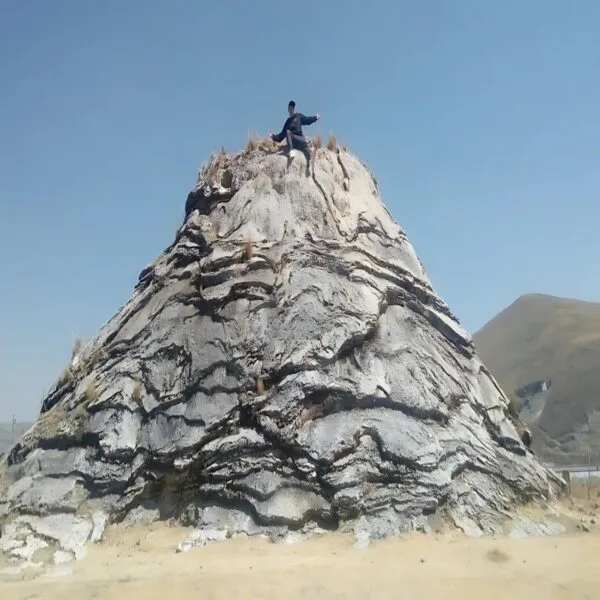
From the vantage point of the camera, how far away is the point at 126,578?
613 centimetres

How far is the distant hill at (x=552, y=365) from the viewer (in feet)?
110

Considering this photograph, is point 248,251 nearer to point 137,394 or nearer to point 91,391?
point 137,394

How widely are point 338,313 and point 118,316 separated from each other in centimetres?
355

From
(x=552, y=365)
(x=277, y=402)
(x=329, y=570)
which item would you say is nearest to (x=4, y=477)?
(x=277, y=402)

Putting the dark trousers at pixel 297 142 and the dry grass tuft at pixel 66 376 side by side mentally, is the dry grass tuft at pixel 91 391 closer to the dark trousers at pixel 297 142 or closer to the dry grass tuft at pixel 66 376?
the dry grass tuft at pixel 66 376

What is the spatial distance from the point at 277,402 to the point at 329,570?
2286 mm

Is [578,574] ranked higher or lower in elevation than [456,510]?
lower

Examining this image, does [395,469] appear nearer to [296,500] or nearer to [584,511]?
[296,500]

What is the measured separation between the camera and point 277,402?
316 inches

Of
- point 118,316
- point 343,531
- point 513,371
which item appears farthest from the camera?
point 513,371

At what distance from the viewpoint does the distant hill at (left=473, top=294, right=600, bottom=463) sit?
110 feet

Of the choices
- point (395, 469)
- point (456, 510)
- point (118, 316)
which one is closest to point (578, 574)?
point (456, 510)

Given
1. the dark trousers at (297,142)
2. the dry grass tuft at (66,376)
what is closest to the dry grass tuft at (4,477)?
the dry grass tuft at (66,376)

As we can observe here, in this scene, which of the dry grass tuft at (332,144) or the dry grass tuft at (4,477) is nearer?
the dry grass tuft at (4,477)
